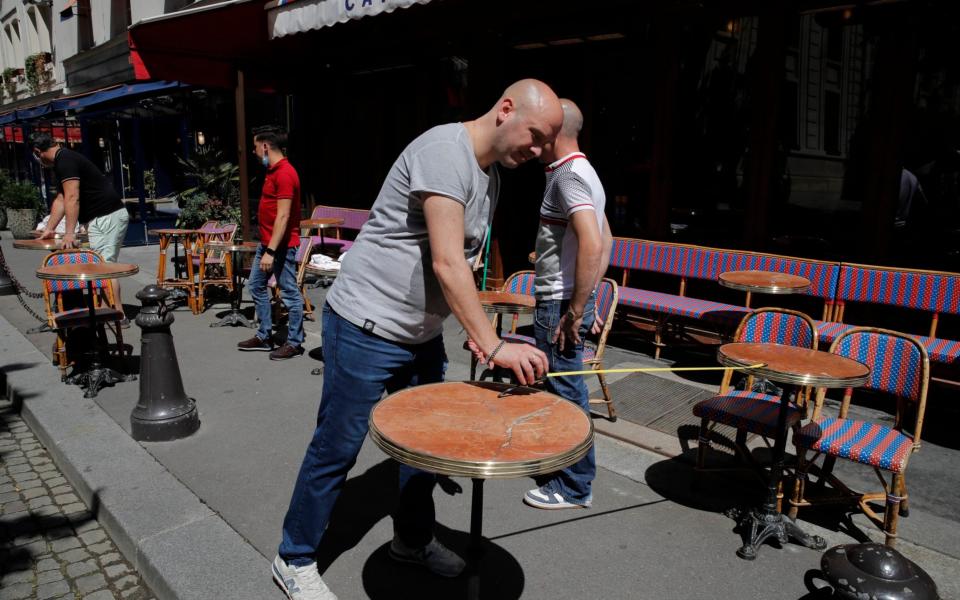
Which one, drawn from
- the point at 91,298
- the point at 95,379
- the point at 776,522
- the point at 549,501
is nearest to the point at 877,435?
the point at 776,522

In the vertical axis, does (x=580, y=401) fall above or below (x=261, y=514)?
above

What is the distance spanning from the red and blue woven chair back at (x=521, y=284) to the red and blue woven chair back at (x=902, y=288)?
8.51 feet

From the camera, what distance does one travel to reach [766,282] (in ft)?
16.4

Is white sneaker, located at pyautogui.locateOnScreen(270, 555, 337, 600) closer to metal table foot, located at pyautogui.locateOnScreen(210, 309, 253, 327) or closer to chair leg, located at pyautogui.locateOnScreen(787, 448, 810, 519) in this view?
chair leg, located at pyautogui.locateOnScreen(787, 448, 810, 519)

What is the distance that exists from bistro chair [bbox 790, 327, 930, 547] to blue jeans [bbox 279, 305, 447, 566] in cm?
205

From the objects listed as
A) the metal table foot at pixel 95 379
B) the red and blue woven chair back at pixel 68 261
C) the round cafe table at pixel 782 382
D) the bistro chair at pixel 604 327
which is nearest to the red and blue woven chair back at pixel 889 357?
the round cafe table at pixel 782 382

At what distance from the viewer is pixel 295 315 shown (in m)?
5.88

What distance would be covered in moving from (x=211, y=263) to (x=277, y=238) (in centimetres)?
316

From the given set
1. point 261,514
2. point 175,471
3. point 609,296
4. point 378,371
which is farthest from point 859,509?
point 175,471

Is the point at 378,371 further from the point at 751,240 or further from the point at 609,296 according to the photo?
the point at 751,240

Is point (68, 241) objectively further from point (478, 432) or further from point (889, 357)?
point (889, 357)

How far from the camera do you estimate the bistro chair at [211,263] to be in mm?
7719

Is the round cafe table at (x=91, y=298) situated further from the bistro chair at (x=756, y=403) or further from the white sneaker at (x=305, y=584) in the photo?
the bistro chair at (x=756, y=403)

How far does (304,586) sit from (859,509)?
9.12 feet
